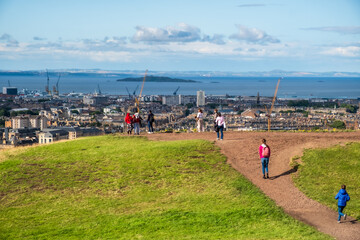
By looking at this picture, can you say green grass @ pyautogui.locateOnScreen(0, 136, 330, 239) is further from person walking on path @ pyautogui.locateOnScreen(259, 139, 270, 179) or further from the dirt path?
person walking on path @ pyautogui.locateOnScreen(259, 139, 270, 179)

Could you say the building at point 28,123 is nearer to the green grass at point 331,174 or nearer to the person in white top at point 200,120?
the person in white top at point 200,120

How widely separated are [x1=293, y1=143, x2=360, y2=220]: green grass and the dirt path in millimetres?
396

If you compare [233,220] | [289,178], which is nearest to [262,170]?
[289,178]

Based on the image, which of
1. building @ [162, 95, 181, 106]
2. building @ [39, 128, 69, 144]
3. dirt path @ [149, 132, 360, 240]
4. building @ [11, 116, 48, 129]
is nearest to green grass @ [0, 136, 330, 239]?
dirt path @ [149, 132, 360, 240]

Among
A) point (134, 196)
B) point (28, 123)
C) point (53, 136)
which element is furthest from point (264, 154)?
point (28, 123)

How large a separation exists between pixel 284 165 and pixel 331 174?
1851 millimetres

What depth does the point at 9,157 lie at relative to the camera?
2130 cm

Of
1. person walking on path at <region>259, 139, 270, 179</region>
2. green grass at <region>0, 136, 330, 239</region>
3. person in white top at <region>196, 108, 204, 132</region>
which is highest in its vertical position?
person in white top at <region>196, 108, 204, 132</region>

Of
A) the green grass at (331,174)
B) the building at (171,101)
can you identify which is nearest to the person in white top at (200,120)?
the green grass at (331,174)

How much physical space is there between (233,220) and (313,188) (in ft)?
13.0

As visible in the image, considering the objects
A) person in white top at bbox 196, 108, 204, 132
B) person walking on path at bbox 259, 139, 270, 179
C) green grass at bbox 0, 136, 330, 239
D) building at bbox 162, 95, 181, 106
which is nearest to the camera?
green grass at bbox 0, 136, 330, 239

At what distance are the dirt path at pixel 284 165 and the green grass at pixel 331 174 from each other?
1.30 ft

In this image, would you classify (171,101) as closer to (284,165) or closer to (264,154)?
(284,165)

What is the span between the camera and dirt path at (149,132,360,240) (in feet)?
45.9
